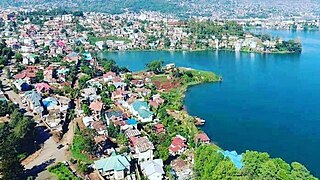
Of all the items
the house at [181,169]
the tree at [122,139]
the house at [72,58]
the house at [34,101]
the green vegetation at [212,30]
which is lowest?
the house at [181,169]

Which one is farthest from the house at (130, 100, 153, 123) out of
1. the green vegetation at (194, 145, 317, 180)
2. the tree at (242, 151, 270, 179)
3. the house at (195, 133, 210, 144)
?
the tree at (242, 151, 270, 179)

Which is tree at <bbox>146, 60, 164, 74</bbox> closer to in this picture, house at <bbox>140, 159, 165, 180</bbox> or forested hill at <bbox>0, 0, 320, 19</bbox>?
house at <bbox>140, 159, 165, 180</bbox>

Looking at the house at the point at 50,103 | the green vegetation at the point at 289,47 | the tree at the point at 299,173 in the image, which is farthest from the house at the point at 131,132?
the green vegetation at the point at 289,47

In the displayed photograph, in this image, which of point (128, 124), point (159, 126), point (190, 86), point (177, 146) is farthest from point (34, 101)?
point (190, 86)

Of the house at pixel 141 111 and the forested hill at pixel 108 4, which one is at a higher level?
the forested hill at pixel 108 4

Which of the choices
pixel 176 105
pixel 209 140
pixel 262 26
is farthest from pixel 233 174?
pixel 262 26

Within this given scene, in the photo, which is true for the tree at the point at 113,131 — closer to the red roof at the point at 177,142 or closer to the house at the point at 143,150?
the house at the point at 143,150

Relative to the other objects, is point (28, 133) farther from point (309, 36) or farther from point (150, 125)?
point (309, 36)
